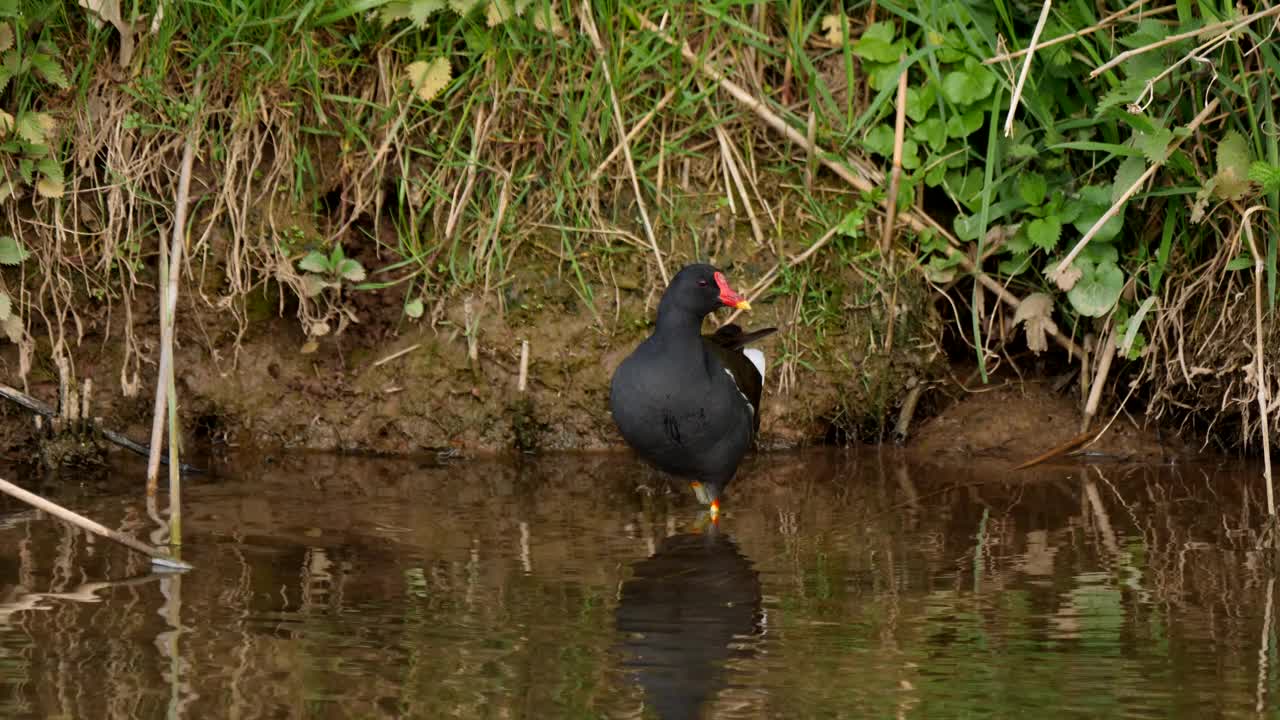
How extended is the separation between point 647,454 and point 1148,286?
1.73m

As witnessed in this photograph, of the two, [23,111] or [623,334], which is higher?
[23,111]

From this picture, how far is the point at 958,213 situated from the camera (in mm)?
5418

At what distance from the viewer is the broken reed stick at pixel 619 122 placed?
529cm

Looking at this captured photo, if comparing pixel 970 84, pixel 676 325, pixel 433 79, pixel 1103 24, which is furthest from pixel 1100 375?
pixel 433 79

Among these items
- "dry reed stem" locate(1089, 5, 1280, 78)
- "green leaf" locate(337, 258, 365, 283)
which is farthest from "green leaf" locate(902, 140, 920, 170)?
"green leaf" locate(337, 258, 365, 283)

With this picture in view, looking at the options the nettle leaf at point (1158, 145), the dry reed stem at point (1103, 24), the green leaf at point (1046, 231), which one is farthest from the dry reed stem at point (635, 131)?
the nettle leaf at point (1158, 145)

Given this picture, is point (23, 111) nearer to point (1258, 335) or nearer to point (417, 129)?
point (417, 129)

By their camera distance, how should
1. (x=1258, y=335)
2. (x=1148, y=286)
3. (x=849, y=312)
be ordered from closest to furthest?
(x=1258, y=335) < (x=1148, y=286) < (x=849, y=312)

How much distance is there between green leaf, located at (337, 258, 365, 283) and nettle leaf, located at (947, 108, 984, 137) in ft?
6.57

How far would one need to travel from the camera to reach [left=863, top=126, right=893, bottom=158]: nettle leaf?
5.26m

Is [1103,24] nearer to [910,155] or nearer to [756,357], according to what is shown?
[910,155]

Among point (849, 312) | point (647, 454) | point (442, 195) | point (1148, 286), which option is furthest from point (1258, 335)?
point (442, 195)

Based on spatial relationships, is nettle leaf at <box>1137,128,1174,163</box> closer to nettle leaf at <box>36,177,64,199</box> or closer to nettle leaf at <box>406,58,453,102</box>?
nettle leaf at <box>406,58,453,102</box>

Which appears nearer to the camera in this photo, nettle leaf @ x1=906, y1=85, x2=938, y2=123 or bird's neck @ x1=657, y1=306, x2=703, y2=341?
bird's neck @ x1=657, y1=306, x2=703, y2=341
